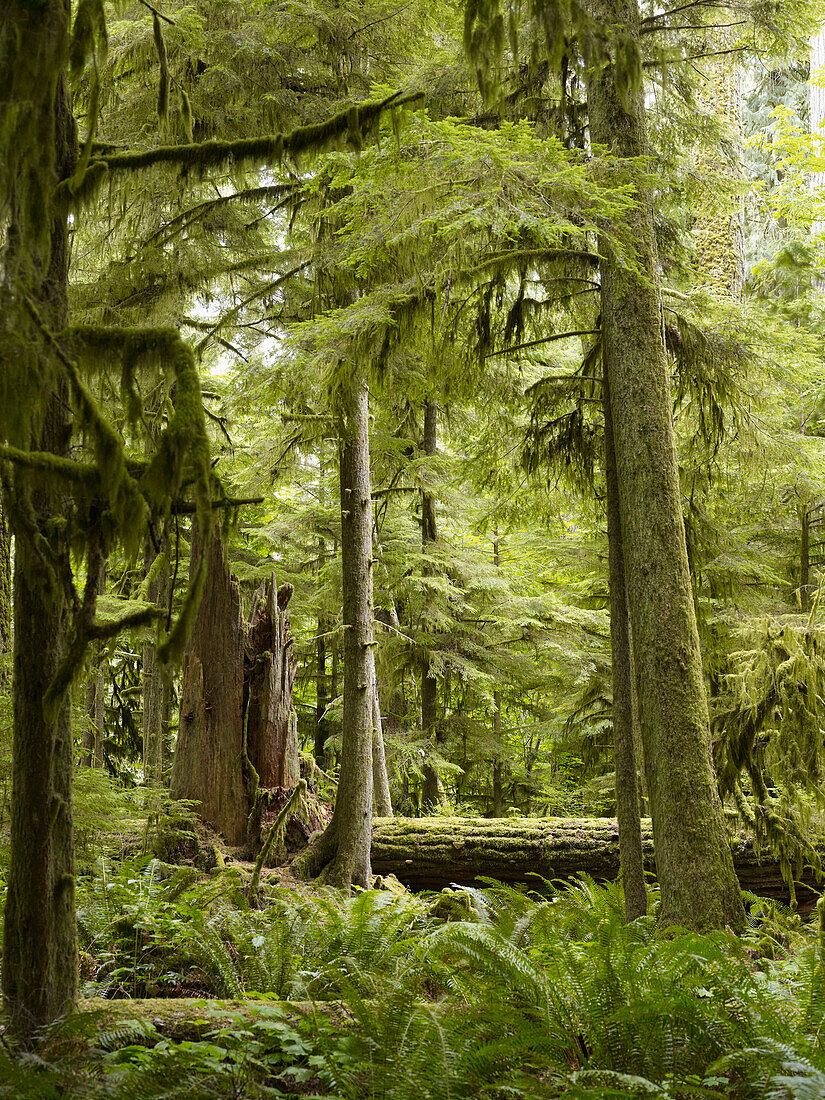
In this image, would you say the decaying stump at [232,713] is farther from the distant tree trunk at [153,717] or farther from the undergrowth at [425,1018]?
the undergrowth at [425,1018]

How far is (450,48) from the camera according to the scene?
8523 mm

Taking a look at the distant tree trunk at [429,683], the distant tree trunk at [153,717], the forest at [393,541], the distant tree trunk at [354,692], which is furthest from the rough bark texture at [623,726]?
the distant tree trunk at [429,683]

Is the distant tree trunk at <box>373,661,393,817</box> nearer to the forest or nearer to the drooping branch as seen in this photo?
the forest

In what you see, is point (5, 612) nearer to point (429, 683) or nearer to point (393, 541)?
point (393, 541)

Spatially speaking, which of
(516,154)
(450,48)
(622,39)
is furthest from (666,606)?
(450,48)

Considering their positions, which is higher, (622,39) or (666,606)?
Answer: (622,39)

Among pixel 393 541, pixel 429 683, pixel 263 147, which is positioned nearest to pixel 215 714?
pixel 393 541

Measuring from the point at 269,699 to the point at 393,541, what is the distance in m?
4.60

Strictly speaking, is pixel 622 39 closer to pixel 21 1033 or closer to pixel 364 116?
pixel 364 116

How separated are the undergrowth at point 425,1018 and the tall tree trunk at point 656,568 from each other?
1.92ft

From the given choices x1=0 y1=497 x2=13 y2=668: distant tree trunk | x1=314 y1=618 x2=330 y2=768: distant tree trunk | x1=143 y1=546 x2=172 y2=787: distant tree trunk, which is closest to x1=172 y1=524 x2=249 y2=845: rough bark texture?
x1=143 y1=546 x2=172 y2=787: distant tree trunk

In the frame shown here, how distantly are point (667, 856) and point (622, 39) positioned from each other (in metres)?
5.49

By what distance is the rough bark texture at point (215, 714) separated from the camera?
888cm

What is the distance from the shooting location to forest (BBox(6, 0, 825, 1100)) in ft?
10.0
